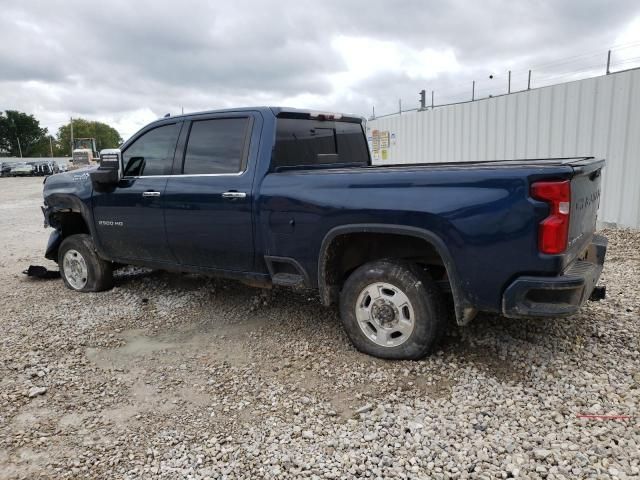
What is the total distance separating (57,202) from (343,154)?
Answer: 3.36 meters

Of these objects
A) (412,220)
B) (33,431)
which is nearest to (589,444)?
(412,220)

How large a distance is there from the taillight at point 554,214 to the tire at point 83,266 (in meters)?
4.68

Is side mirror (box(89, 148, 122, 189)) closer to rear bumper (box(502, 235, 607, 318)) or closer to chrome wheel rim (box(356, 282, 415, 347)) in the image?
chrome wheel rim (box(356, 282, 415, 347))

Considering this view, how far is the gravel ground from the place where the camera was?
262cm

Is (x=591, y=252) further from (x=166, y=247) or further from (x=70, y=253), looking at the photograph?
(x=70, y=253)

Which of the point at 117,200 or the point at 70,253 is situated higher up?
the point at 117,200

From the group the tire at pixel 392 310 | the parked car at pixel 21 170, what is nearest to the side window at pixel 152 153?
the tire at pixel 392 310

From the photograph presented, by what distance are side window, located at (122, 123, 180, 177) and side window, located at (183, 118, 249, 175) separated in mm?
245

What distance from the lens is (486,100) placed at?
9.71 m

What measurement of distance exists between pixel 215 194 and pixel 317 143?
1.08m

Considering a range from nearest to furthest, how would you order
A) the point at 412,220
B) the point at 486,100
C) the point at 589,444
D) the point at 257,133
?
the point at 589,444
the point at 412,220
the point at 257,133
the point at 486,100

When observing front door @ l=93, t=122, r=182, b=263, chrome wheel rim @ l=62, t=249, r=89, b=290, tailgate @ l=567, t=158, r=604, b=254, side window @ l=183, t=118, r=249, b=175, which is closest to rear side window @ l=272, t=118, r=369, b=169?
side window @ l=183, t=118, r=249, b=175

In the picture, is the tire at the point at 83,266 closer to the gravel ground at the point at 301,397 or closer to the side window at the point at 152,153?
the gravel ground at the point at 301,397

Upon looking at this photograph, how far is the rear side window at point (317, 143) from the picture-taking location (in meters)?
4.25
